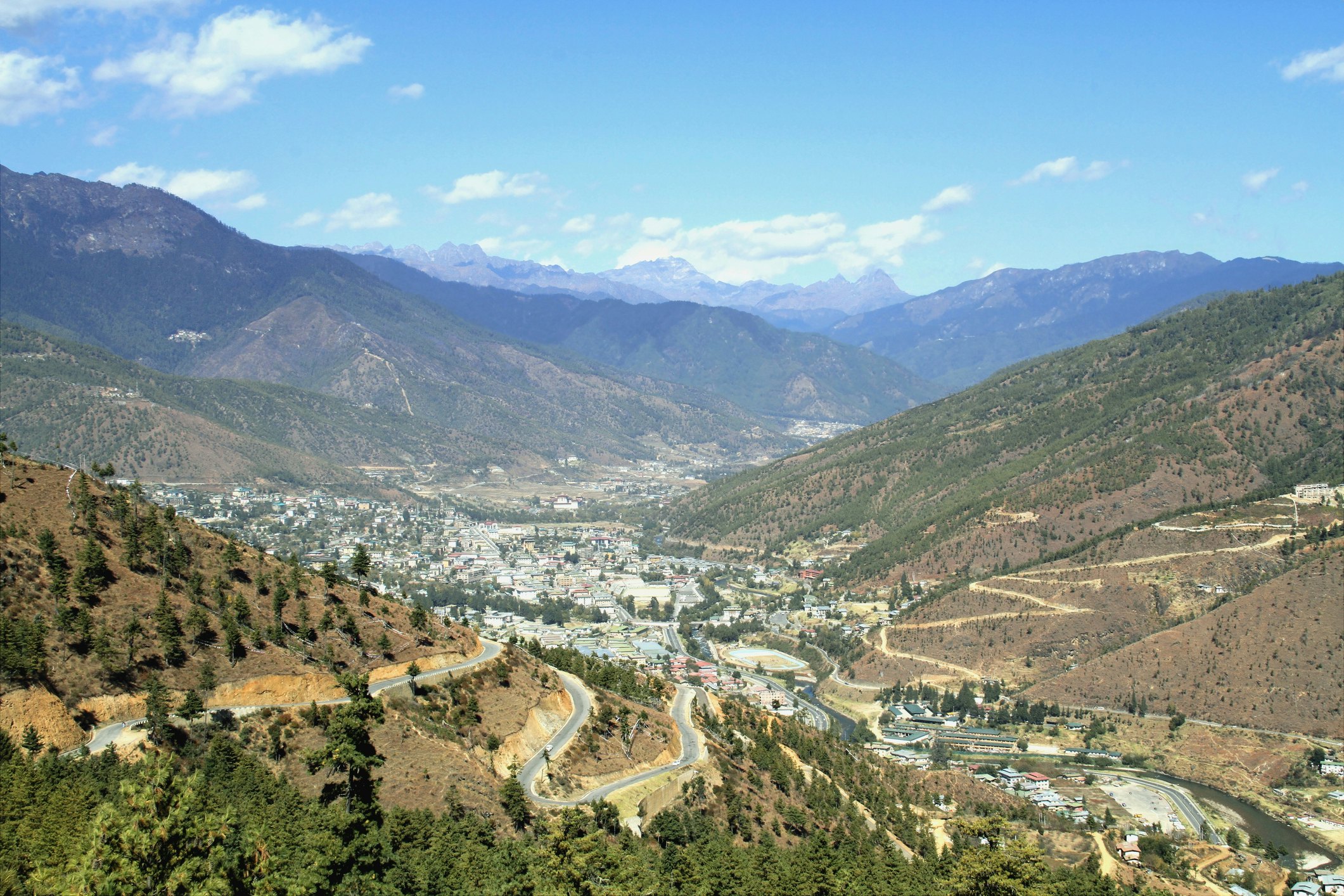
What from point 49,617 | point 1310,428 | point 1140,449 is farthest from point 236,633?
point 1310,428

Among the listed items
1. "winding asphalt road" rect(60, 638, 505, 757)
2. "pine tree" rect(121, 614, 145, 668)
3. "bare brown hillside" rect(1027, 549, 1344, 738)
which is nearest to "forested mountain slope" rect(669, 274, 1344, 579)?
"bare brown hillside" rect(1027, 549, 1344, 738)

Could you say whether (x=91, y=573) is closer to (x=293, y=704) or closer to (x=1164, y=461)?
(x=293, y=704)

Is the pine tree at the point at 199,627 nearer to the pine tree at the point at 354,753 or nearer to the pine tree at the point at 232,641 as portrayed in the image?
the pine tree at the point at 232,641

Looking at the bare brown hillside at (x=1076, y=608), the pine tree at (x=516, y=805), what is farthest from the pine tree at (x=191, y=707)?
the bare brown hillside at (x=1076, y=608)

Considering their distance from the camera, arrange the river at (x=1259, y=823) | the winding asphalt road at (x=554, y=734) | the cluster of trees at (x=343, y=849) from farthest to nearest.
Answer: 1. the river at (x=1259, y=823)
2. the winding asphalt road at (x=554, y=734)
3. the cluster of trees at (x=343, y=849)

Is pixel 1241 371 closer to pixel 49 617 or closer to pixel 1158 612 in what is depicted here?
pixel 1158 612
